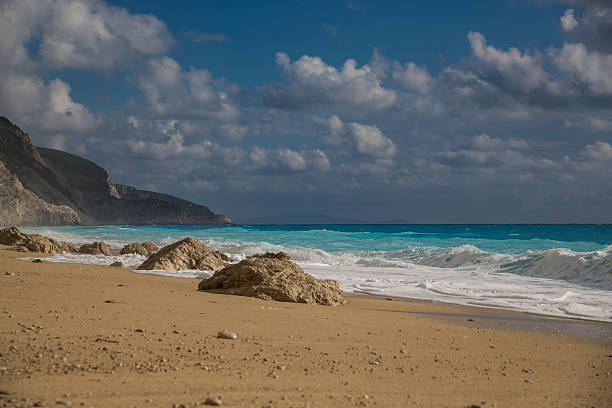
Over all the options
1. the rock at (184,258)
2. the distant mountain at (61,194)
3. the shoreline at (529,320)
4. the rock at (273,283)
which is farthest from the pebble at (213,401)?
the distant mountain at (61,194)

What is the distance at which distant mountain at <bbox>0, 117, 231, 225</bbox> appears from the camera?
74.9 m

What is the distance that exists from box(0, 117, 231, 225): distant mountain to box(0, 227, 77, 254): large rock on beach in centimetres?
6473

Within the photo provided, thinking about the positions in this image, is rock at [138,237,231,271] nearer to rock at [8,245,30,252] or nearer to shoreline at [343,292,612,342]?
rock at [8,245,30,252]

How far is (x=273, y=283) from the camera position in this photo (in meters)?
7.00

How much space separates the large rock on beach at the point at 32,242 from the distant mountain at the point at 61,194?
64.7 m

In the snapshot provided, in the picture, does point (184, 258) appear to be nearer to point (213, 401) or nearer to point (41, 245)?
point (41, 245)

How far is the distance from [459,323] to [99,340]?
4260 mm

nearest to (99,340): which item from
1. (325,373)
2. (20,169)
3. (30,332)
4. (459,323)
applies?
(30,332)

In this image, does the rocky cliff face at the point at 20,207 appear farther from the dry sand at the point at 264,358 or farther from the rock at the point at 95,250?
the dry sand at the point at 264,358

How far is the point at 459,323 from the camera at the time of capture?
612cm

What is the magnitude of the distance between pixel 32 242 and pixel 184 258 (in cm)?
535


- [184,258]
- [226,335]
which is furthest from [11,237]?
[226,335]

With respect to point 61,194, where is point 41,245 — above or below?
below

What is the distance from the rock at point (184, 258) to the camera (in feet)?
34.7
